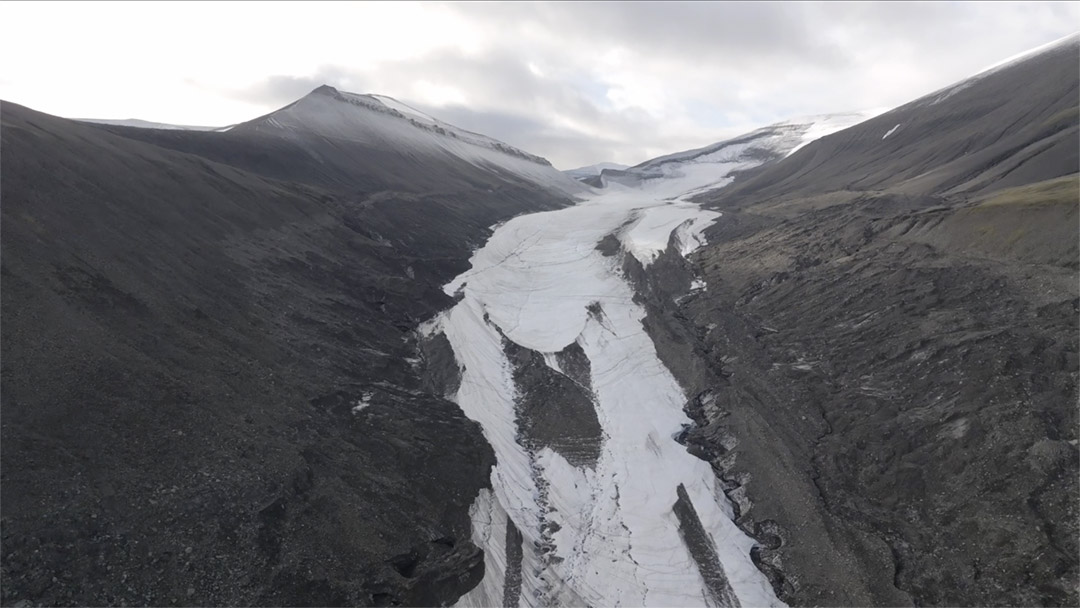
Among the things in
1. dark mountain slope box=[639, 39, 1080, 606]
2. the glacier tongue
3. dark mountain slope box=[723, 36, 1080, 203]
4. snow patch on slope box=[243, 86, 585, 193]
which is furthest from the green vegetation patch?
snow patch on slope box=[243, 86, 585, 193]

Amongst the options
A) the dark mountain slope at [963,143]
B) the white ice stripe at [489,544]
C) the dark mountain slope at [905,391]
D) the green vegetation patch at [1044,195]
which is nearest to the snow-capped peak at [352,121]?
the dark mountain slope at [963,143]

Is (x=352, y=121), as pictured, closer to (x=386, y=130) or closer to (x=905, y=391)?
(x=386, y=130)

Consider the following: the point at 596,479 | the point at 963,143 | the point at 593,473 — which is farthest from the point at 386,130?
the point at 596,479

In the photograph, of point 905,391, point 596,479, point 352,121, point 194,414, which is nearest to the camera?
point 194,414

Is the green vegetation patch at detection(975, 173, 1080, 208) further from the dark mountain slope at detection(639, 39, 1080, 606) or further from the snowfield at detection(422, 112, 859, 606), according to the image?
the snowfield at detection(422, 112, 859, 606)

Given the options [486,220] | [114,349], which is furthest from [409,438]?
[486,220]

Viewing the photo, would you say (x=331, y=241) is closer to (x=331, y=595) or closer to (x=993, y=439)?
(x=331, y=595)
